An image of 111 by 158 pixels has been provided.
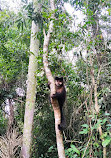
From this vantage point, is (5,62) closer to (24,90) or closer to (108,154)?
(24,90)

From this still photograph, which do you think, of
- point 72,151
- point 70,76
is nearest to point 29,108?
point 70,76

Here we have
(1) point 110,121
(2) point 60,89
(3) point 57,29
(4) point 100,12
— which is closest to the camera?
(1) point 110,121

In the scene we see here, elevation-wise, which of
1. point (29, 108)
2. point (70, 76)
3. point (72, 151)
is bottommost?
point (72, 151)

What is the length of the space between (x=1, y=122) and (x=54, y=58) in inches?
216

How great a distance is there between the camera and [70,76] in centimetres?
389

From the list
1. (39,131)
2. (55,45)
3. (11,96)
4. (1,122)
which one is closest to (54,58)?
(55,45)

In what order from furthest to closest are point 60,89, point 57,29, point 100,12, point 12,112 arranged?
point 12,112, point 100,12, point 57,29, point 60,89

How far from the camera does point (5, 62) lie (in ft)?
19.6

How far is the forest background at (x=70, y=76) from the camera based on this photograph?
2.83m

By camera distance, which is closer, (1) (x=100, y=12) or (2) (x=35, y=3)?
(1) (x=100, y=12)

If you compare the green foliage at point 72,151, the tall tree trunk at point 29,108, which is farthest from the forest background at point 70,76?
the tall tree trunk at point 29,108

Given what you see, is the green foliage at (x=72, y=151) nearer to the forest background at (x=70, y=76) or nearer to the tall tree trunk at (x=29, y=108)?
the forest background at (x=70, y=76)

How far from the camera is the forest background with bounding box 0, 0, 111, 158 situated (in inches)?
111

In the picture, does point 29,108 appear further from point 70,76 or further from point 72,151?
point 72,151
